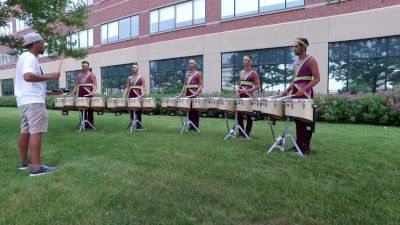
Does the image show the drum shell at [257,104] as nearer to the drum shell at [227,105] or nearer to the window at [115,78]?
the drum shell at [227,105]

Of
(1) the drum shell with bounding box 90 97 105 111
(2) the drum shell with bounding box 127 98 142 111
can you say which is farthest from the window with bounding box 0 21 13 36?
(2) the drum shell with bounding box 127 98 142 111

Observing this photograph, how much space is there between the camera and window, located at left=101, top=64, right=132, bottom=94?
30375 millimetres

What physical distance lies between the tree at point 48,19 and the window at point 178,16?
11733 mm

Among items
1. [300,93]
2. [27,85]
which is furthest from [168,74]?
[27,85]

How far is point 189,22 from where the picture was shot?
25.1m

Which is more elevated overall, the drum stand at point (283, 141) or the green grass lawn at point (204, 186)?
the drum stand at point (283, 141)

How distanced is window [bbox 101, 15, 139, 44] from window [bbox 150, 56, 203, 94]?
337 cm

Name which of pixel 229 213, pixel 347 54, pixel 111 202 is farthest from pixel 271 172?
pixel 347 54

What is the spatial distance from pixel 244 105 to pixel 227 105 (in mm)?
764

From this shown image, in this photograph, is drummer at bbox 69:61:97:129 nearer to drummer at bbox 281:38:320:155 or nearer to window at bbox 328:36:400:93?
drummer at bbox 281:38:320:155

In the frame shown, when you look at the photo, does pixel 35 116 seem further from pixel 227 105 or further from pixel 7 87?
pixel 7 87

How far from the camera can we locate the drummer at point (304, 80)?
696 cm

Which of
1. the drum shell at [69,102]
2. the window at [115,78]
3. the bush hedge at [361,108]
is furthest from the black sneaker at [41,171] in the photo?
the window at [115,78]

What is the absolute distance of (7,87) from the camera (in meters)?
48.0
